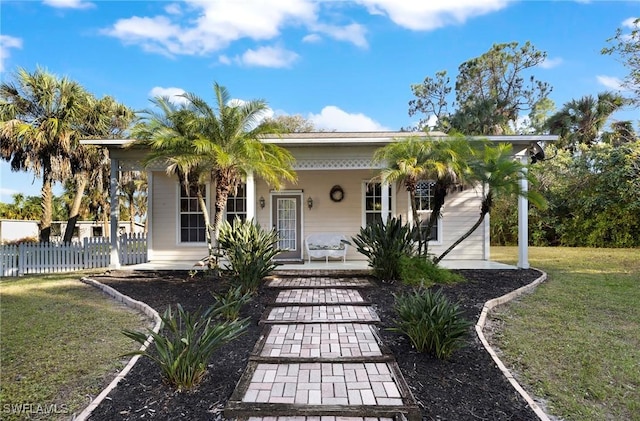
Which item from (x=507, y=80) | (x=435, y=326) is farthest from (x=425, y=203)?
(x=507, y=80)

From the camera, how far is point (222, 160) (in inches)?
273

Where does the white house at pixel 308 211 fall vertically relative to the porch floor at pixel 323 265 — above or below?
above

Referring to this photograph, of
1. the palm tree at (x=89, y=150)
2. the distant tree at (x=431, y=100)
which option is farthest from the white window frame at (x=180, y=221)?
the distant tree at (x=431, y=100)

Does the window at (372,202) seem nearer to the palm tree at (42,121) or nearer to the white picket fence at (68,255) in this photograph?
the white picket fence at (68,255)

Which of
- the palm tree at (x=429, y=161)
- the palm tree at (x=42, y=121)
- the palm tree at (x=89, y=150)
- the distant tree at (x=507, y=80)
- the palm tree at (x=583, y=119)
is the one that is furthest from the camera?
the distant tree at (x=507, y=80)

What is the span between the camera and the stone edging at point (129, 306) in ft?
9.19

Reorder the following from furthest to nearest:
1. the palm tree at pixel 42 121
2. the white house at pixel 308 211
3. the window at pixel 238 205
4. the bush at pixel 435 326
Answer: the window at pixel 238 205 → the white house at pixel 308 211 → the palm tree at pixel 42 121 → the bush at pixel 435 326

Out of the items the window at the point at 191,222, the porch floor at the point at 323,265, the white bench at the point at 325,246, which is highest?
the window at the point at 191,222

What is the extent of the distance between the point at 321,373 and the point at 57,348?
323 centimetres

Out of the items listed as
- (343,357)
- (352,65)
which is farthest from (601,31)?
(343,357)

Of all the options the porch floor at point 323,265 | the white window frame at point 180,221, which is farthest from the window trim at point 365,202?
the white window frame at point 180,221

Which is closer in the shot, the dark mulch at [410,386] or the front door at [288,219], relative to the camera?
the dark mulch at [410,386]

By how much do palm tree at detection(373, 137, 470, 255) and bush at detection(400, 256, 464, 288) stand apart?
1.50m

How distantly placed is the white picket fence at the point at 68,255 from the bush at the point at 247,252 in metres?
4.54
